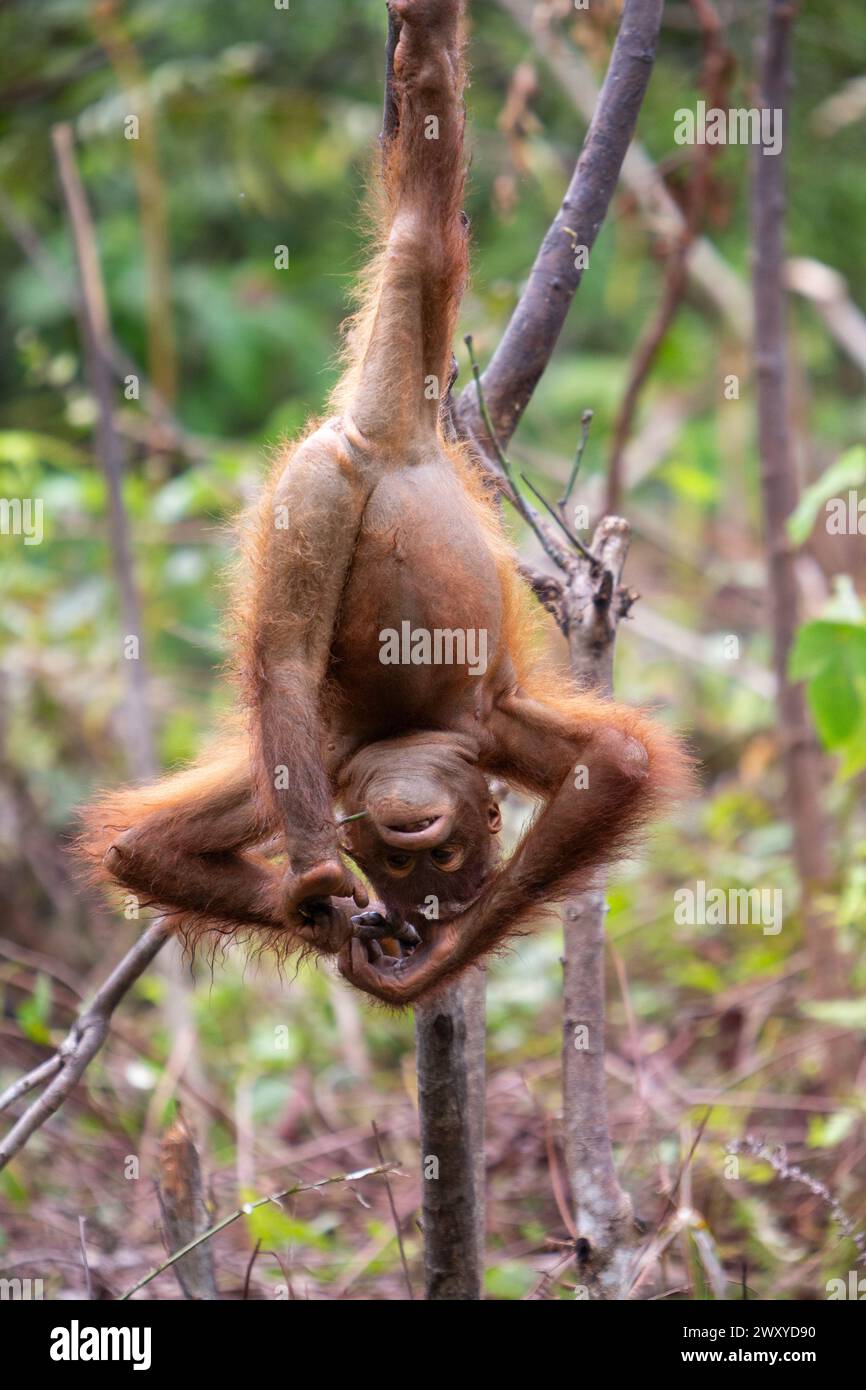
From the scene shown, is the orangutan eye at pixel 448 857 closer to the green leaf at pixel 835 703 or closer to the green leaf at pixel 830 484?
the green leaf at pixel 835 703

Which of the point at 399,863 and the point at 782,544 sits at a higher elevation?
A: the point at 782,544

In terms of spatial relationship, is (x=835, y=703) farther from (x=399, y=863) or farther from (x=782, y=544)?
(x=399, y=863)

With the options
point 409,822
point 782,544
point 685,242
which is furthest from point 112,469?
point 409,822

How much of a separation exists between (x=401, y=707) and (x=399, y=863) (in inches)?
13.0

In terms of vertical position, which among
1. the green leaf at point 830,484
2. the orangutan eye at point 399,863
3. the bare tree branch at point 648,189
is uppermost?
the bare tree branch at point 648,189

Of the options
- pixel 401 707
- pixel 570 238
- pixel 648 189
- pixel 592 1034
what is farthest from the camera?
pixel 648 189

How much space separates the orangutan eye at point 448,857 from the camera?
2635mm

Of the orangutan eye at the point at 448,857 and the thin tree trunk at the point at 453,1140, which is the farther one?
the thin tree trunk at the point at 453,1140

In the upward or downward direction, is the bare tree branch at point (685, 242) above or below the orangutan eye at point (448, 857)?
above

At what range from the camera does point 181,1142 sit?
10.0 feet

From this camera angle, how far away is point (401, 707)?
2791 mm

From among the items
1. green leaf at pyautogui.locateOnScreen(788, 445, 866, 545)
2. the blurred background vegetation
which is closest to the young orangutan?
the blurred background vegetation

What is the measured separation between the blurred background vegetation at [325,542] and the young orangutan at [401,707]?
40 centimetres

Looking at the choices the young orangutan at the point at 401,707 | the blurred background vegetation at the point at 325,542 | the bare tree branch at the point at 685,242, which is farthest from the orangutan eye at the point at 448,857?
the bare tree branch at the point at 685,242
